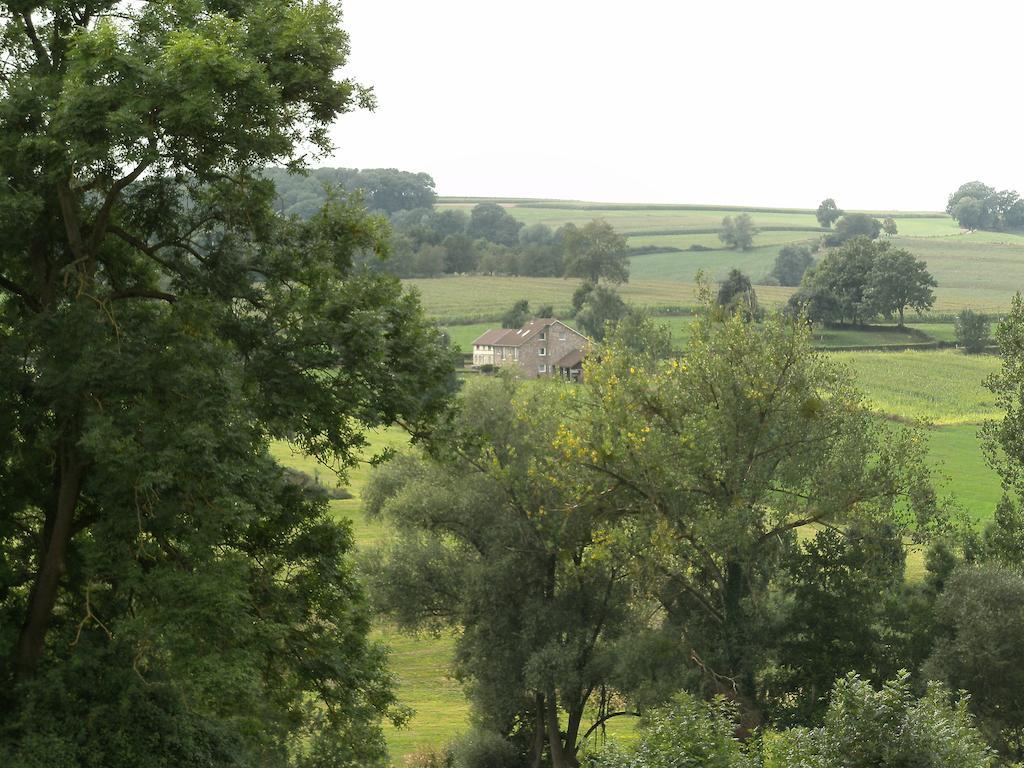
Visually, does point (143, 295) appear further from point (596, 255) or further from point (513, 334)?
point (596, 255)

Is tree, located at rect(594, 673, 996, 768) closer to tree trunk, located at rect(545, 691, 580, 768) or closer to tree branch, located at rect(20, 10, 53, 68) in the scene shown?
tree branch, located at rect(20, 10, 53, 68)

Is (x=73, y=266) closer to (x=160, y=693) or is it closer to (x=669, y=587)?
(x=160, y=693)

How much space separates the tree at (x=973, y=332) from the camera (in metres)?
110

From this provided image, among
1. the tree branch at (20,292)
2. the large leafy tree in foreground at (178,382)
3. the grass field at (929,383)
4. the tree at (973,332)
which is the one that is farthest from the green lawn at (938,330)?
the tree branch at (20,292)

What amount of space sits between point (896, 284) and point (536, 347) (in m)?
38.7

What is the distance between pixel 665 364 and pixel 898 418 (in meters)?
51.1

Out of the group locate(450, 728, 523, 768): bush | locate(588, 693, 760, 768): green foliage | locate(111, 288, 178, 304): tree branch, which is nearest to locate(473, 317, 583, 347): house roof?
locate(450, 728, 523, 768): bush

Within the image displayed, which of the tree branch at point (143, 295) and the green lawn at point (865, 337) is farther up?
the tree branch at point (143, 295)

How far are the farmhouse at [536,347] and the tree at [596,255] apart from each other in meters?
37.1

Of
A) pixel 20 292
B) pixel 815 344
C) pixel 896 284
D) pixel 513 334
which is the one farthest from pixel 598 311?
pixel 20 292

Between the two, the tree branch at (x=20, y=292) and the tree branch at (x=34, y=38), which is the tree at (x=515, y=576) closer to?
the tree branch at (x=20, y=292)

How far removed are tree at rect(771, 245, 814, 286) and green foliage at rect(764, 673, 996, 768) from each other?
537 ft

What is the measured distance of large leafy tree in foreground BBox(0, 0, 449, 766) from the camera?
1575cm

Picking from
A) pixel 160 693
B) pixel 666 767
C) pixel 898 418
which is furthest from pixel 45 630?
pixel 898 418
